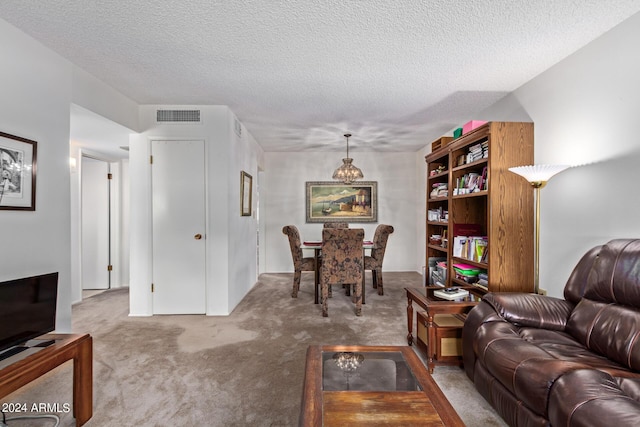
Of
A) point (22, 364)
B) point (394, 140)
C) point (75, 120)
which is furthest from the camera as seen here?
point (394, 140)

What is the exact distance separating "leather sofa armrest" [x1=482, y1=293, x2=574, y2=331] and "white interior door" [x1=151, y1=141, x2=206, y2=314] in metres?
3.00

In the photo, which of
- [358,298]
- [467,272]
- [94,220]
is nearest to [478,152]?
[467,272]

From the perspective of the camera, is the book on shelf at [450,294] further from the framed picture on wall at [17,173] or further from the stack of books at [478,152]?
the framed picture on wall at [17,173]

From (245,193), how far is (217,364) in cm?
244

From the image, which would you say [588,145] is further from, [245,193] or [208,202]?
[245,193]

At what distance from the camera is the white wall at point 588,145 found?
1933 millimetres

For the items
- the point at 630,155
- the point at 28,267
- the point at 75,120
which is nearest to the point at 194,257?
the point at 28,267

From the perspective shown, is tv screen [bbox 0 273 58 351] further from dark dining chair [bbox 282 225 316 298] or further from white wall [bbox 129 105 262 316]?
dark dining chair [bbox 282 225 316 298]

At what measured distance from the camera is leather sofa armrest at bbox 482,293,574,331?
1.89 metres

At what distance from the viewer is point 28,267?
2.08 metres

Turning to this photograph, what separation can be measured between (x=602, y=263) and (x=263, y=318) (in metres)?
2.95

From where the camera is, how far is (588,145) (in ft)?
7.32

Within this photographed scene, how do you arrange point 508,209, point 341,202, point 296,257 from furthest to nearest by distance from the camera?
point 341,202 < point 296,257 < point 508,209

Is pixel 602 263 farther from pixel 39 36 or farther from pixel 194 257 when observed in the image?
pixel 39 36
